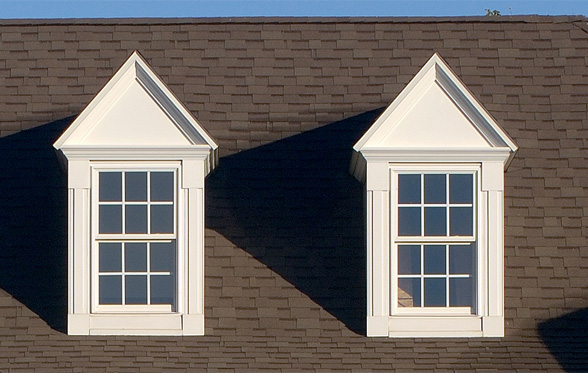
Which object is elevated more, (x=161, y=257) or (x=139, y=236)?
(x=139, y=236)

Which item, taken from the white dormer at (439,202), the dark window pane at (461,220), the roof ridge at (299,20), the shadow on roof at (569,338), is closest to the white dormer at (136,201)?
the roof ridge at (299,20)

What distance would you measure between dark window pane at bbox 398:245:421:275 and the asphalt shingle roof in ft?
1.95

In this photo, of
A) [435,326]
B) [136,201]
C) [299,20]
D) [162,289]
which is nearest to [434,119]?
[435,326]

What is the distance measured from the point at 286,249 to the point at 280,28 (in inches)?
94.7

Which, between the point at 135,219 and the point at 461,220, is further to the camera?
the point at 135,219

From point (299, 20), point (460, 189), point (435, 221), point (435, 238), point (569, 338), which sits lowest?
point (569, 338)

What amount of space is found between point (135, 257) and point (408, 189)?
2.68 m

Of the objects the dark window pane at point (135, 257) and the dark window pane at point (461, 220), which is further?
the dark window pane at point (135, 257)

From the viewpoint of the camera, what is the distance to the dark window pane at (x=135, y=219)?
9109mm

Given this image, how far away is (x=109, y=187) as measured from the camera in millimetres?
9180

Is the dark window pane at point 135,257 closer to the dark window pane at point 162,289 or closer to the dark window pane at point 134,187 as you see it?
the dark window pane at point 162,289

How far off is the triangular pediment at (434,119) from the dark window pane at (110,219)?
7.80 ft

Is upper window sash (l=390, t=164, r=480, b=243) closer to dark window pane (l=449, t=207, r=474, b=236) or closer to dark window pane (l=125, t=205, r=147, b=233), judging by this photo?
dark window pane (l=449, t=207, r=474, b=236)

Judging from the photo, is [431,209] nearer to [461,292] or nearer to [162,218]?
[461,292]
